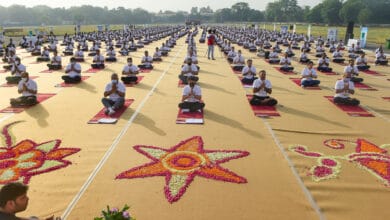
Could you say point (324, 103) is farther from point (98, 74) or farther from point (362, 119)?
point (98, 74)

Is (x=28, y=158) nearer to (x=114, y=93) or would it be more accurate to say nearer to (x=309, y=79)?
(x=114, y=93)

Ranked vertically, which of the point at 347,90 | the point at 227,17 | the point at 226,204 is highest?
the point at 227,17

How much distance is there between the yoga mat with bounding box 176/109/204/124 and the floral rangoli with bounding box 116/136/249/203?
5.55 ft

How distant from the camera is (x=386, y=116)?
10984 mm

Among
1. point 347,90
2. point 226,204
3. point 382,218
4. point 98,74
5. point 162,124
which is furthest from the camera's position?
point 98,74

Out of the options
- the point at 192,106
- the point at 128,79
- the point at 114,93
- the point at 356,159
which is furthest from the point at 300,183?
the point at 128,79

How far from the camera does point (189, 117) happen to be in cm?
1052

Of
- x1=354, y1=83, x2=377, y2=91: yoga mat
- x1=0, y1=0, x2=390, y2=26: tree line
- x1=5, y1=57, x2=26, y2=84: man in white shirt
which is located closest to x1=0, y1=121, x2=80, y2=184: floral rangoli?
x1=5, y1=57, x2=26, y2=84: man in white shirt

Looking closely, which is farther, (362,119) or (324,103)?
(324,103)

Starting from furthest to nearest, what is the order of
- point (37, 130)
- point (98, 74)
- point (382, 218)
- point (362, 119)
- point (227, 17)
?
point (227, 17) < point (98, 74) < point (362, 119) < point (37, 130) < point (382, 218)

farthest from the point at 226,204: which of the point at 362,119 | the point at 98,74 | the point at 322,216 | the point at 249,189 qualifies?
the point at 98,74

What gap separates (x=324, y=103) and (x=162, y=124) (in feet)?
20.8

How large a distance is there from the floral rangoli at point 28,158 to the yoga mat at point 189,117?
335 centimetres

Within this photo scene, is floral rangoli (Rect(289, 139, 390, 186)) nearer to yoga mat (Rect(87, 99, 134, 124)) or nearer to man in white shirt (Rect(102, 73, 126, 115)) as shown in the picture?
yoga mat (Rect(87, 99, 134, 124))
